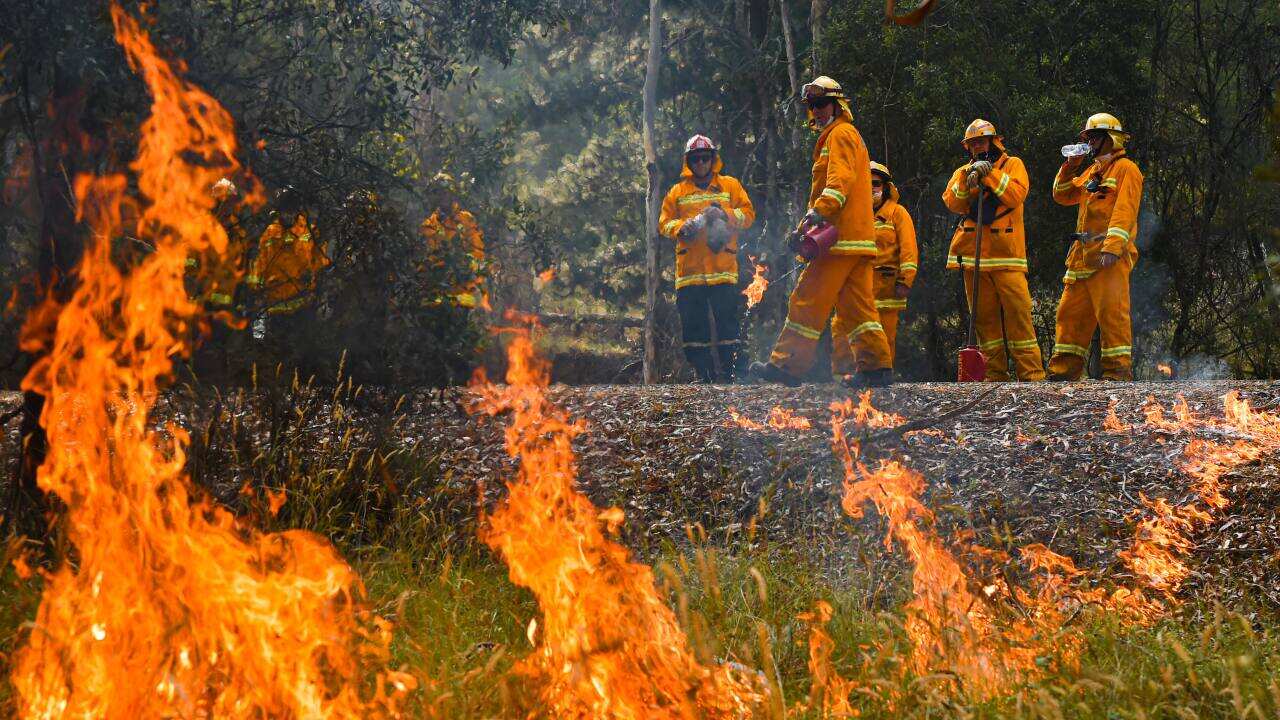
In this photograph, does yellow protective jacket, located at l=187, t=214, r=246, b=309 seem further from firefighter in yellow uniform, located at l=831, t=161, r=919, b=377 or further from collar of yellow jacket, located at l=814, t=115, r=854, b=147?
firefighter in yellow uniform, located at l=831, t=161, r=919, b=377

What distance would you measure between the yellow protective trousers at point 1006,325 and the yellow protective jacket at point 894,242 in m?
0.55

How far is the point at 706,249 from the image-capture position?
10.3 metres

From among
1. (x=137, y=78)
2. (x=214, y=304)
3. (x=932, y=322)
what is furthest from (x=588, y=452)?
(x=932, y=322)

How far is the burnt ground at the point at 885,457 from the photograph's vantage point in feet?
15.3

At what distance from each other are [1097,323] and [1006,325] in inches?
30.0

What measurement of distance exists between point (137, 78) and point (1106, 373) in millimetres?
7401

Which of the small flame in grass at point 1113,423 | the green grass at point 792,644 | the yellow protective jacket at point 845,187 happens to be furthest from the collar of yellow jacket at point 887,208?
the green grass at point 792,644

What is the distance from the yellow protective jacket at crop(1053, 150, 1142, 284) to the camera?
888cm

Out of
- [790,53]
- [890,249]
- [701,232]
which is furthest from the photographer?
[790,53]

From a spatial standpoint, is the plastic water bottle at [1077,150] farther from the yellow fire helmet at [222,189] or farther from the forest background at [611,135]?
the yellow fire helmet at [222,189]

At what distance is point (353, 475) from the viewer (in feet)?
18.5

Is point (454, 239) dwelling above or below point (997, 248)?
above

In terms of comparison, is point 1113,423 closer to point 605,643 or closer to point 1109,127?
point 605,643

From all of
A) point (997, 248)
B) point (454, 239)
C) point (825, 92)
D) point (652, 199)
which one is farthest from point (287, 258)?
point (652, 199)
